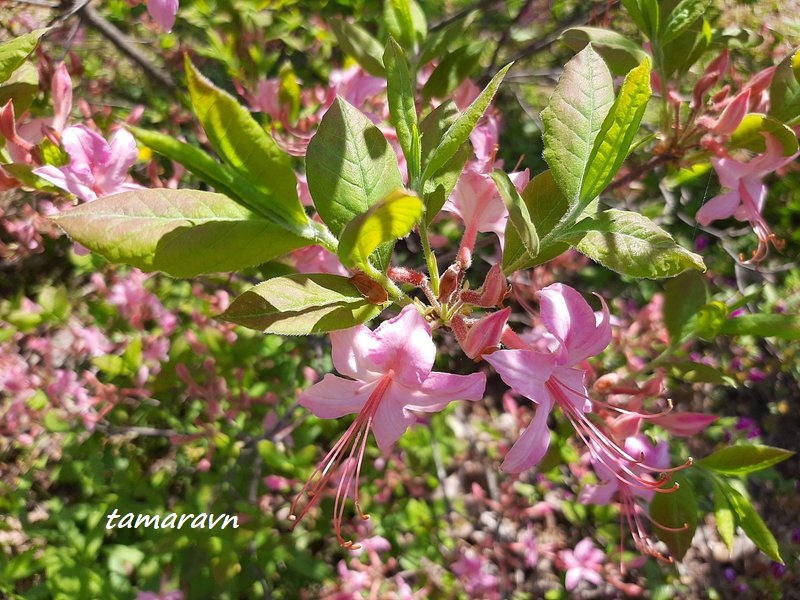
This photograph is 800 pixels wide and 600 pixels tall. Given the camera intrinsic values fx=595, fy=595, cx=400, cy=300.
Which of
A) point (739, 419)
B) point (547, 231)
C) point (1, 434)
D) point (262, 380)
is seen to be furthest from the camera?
point (739, 419)

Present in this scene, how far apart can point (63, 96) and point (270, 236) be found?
674 mm

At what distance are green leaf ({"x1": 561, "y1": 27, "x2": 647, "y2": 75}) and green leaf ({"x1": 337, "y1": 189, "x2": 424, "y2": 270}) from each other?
33.1 inches

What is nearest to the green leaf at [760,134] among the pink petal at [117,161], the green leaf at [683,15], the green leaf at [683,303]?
the green leaf at [683,15]

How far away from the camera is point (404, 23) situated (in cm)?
125

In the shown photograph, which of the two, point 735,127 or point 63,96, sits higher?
point 63,96

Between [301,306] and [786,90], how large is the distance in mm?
1017

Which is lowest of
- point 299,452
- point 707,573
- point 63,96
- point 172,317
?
point 707,573

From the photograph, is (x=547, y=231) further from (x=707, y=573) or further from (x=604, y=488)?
(x=707, y=573)

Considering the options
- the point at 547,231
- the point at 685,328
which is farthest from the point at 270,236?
the point at 685,328

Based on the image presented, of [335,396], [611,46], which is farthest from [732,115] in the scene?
[335,396]

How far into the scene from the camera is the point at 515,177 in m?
1.05

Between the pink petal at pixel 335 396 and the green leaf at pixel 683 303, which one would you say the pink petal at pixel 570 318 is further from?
the green leaf at pixel 683 303

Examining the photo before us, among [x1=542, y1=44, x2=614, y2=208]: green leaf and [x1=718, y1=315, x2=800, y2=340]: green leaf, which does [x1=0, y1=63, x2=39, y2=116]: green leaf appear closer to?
[x1=542, y1=44, x2=614, y2=208]: green leaf

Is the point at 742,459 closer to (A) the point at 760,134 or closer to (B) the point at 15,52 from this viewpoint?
(A) the point at 760,134
